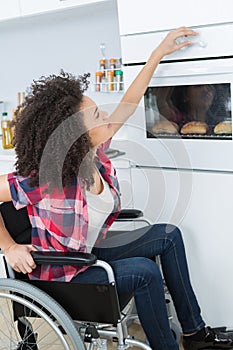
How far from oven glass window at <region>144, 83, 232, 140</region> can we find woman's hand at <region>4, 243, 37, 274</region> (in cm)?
77

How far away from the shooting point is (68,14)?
287cm

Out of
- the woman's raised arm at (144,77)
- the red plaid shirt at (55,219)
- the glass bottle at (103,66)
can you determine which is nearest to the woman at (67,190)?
the red plaid shirt at (55,219)

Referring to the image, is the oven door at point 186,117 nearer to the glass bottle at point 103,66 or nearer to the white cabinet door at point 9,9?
the glass bottle at point 103,66

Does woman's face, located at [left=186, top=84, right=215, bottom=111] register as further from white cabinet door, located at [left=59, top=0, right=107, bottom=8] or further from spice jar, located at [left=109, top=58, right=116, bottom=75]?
spice jar, located at [left=109, top=58, right=116, bottom=75]

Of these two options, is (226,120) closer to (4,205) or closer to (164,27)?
(164,27)

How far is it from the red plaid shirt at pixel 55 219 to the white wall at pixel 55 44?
3.79 ft

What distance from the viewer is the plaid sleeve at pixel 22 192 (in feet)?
5.62

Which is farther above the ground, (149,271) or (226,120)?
(226,120)

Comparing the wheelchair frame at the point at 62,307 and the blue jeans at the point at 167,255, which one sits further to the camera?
the blue jeans at the point at 167,255

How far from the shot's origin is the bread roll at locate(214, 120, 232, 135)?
81.3 inches

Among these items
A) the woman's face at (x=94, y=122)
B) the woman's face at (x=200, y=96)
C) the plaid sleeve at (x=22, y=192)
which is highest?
the woman's face at (x=200, y=96)

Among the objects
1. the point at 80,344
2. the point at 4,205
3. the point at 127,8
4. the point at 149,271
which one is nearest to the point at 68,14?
the point at 127,8

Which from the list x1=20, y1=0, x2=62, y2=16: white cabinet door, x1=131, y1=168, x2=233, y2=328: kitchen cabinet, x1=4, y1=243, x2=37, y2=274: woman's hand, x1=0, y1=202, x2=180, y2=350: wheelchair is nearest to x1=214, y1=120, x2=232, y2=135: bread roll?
x1=131, y1=168, x2=233, y2=328: kitchen cabinet

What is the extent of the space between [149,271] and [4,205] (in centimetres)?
53
